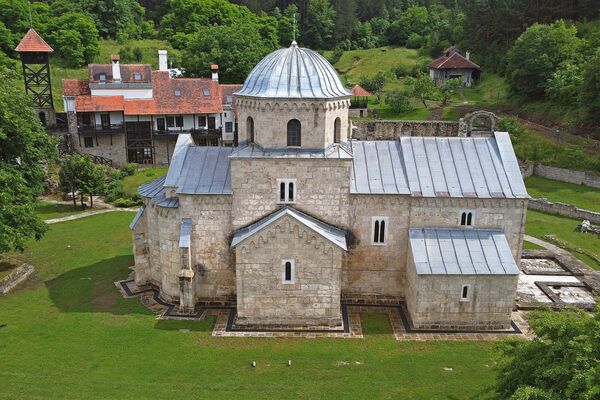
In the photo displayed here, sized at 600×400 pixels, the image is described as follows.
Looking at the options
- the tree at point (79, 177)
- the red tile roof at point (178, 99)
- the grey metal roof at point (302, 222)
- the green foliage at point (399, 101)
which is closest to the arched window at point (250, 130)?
the grey metal roof at point (302, 222)

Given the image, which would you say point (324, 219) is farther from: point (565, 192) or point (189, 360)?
point (565, 192)

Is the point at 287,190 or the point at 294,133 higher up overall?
the point at 294,133

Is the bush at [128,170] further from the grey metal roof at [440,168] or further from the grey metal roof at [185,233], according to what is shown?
the grey metal roof at [440,168]

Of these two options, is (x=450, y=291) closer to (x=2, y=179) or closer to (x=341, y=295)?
(x=341, y=295)

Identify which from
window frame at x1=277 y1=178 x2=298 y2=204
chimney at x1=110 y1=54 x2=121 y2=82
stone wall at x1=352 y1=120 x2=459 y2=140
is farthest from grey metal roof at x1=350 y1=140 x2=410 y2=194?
chimney at x1=110 y1=54 x2=121 y2=82

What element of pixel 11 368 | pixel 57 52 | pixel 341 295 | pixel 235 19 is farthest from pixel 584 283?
pixel 235 19

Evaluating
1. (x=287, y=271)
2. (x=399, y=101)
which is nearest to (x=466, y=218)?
(x=287, y=271)
